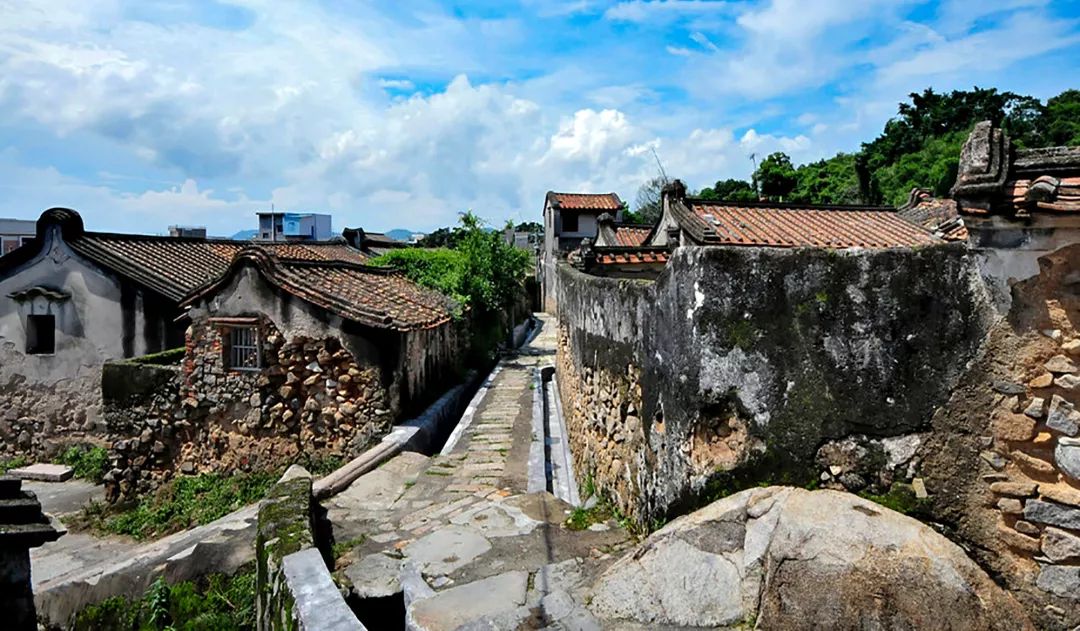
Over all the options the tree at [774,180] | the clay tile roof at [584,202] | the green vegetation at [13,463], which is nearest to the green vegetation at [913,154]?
the tree at [774,180]

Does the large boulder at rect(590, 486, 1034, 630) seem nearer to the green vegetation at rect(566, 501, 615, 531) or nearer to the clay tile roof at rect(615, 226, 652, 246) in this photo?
the green vegetation at rect(566, 501, 615, 531)

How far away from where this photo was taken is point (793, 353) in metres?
4.25

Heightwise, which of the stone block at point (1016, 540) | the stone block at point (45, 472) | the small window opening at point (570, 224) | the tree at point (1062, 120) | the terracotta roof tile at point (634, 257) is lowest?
the stone block at point (45, 472)

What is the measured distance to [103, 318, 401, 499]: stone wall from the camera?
33.4ft

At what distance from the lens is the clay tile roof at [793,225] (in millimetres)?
12469

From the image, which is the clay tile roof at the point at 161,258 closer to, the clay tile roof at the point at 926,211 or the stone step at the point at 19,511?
the stone step at the point at 19,511

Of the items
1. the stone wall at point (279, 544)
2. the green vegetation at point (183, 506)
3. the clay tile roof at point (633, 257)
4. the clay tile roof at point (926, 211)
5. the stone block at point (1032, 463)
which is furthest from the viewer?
the clay tile roof at point (926, 211)

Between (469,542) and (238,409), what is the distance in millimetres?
6287

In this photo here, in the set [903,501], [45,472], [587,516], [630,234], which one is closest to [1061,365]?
[903,501]

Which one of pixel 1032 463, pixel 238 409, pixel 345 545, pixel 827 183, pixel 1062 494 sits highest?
pixel 827 183

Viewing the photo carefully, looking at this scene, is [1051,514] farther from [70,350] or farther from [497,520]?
[70,350]

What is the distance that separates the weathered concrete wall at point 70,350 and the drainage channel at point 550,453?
891 centimetres

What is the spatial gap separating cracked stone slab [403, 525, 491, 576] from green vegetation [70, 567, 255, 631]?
1854 millimetres

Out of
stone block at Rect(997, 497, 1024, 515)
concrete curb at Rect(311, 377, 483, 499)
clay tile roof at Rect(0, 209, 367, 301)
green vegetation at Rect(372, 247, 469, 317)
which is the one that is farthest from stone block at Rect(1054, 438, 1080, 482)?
green vegetation at Rect(372, 247, 469, 317)
